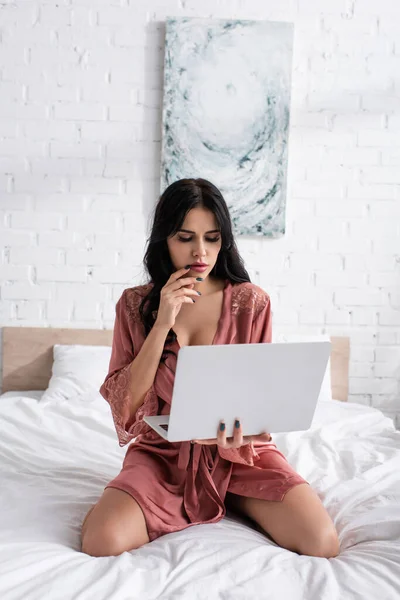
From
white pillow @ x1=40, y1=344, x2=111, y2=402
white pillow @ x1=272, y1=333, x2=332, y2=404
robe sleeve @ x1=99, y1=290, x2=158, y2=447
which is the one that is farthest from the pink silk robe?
white pillow @ x1=272, y1=333, x2=332, y2=404

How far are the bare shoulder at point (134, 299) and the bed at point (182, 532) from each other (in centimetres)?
49

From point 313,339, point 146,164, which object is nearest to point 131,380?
point 313,339

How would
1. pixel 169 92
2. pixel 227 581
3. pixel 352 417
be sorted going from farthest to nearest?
pixel 169 92, pixel 352 417, pixel 227 581

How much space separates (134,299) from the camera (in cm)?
191

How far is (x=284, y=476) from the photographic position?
1.69 m

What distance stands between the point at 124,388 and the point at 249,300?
1.39 feet

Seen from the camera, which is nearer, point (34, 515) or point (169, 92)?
point (34, 515)

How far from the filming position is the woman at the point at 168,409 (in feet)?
5.11

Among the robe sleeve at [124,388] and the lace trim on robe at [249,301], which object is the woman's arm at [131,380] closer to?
the robe sleeve at [124,388]

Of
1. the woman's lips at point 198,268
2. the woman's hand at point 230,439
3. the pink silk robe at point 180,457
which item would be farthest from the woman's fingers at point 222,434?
the woman's lips at point 198,268

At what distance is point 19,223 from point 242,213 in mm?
1036

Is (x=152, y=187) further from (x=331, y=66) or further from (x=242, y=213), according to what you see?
(x=331, y=66)

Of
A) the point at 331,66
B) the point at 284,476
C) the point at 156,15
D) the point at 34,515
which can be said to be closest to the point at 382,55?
the point at 331,66

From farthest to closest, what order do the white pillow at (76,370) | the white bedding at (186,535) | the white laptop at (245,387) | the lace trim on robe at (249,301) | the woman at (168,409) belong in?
the white pillow at (76,370) → the lace trim on robe at (249,301) → the woman at (168,409) → the white laptop at (245,387) → the white bedding at (186,535)
